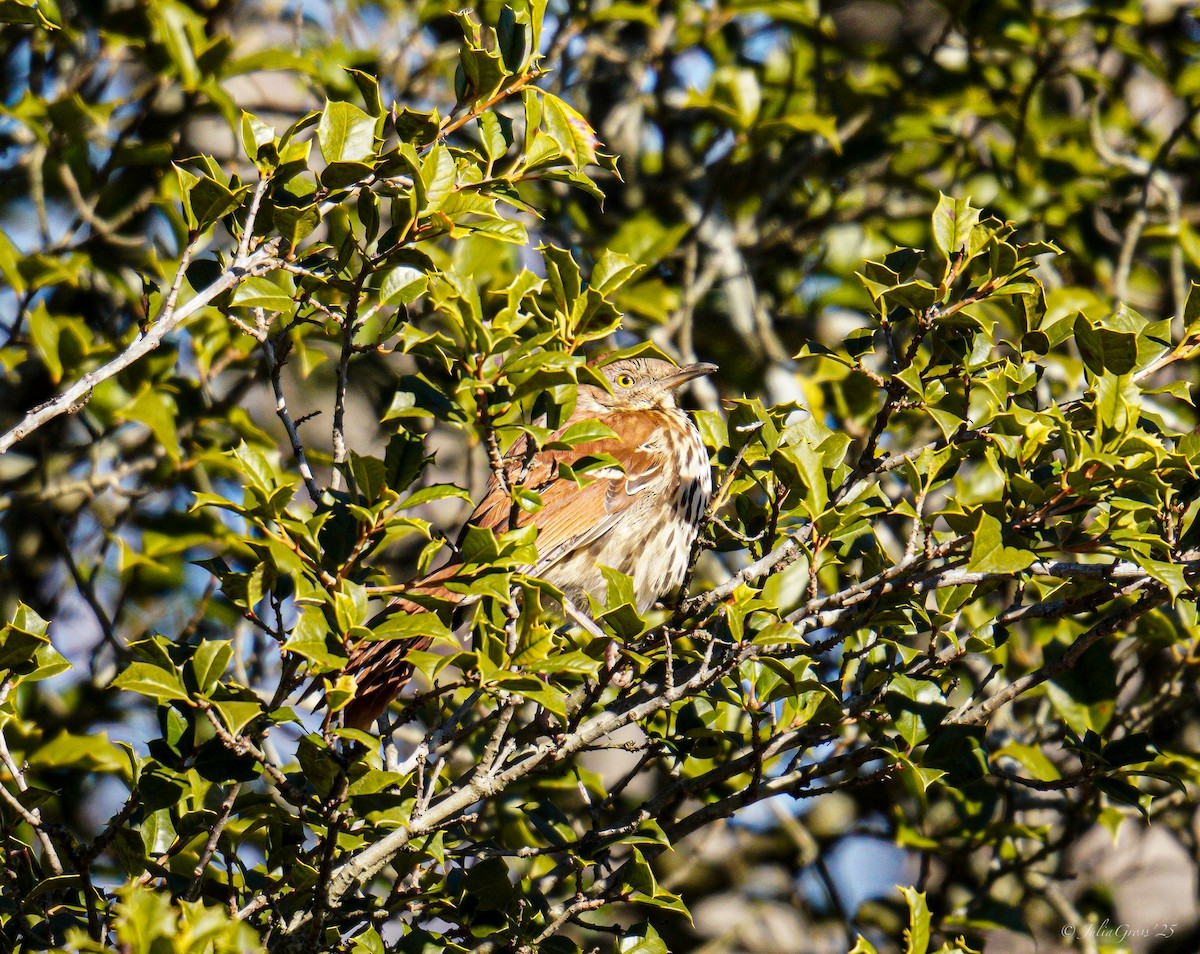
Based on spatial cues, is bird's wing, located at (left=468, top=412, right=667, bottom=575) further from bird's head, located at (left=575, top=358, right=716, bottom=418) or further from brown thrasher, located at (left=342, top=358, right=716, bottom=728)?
bird's head, located at (left=575, top=358, right=716, bottom=418)

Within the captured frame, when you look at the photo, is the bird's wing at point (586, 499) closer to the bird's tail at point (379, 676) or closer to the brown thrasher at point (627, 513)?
the brown thrasher at point (627, 513)

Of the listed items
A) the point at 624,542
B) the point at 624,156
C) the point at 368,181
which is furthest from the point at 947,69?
the point at 368,181

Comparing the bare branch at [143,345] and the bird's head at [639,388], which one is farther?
the bird's head at [639,388]

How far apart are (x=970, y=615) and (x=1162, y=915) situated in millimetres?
1889

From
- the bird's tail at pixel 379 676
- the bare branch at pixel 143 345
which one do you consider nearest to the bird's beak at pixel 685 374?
the bird's tail at pixel 379 676

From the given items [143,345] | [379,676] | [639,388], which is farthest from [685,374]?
[143,345]

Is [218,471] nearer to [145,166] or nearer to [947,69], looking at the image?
[145,166]

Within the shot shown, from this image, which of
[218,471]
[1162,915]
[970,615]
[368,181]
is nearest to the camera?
[368,181]

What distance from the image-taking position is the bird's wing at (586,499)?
335cm

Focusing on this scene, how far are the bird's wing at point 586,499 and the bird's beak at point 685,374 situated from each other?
0.23 meters

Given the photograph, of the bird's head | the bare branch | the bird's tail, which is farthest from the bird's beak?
the bare branch

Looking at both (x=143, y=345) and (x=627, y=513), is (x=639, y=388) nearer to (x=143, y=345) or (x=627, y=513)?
(x=627, y=513)

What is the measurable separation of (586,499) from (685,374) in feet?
2.10

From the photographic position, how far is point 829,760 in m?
2.32
